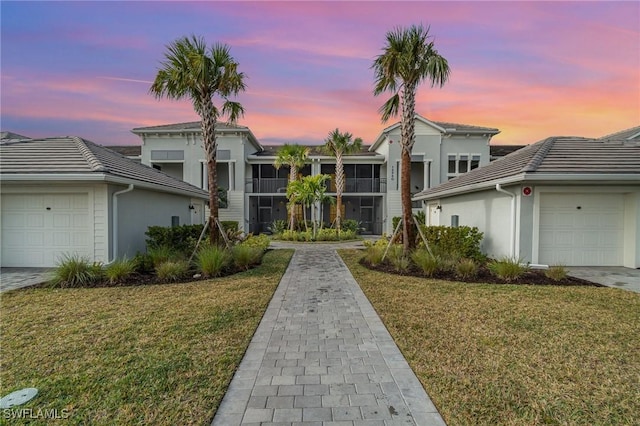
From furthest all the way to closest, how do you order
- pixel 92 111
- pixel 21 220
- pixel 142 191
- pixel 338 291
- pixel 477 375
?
1. pixel 92 111
2. pixel 142 191
3. pixel 21 220
4. pixel 338 291
5. pixel 477 375

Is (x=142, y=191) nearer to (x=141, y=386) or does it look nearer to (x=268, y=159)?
(x=141, y=386)

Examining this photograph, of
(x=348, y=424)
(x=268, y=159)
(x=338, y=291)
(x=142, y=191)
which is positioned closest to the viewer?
(x=348, y=424)

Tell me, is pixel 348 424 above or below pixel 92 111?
below

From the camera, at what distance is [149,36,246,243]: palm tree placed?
9281 mm

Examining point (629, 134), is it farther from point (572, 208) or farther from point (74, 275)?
point (74, 275)

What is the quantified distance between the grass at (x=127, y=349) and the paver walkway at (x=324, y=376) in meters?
0.25

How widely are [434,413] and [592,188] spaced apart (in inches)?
402

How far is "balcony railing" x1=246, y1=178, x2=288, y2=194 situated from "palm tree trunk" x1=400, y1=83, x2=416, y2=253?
1550 centimetres

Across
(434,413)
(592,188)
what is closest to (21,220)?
(434,413)

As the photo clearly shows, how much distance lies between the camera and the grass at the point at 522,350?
2.65 meters

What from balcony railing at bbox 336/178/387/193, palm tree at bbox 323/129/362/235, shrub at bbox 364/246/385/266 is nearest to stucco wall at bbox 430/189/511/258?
shrub at bbox 364/246/385/266

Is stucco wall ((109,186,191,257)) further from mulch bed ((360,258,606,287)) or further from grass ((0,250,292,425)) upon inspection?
mulch bed ((360,258,606,287))

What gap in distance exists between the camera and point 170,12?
928 centimetres

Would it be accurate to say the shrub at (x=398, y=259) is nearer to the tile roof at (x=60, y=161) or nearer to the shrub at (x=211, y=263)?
the shrub at (x=211, y=263)
